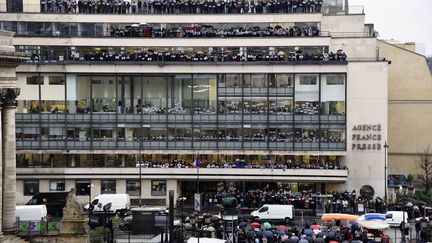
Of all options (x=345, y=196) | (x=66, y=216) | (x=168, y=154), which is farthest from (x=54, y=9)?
(x=66, y=216)

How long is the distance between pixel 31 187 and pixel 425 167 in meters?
40.6

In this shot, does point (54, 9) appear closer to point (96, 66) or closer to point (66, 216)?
point (96, 66)

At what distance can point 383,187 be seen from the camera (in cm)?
9131

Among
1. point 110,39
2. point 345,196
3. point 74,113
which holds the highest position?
point 110,39

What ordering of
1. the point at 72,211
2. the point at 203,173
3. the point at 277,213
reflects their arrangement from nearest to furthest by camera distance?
the point at 72,211 → the point at 277,213 → the point at 203,173

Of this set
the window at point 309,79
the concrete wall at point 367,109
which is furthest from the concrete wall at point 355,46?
the window at point 309,79

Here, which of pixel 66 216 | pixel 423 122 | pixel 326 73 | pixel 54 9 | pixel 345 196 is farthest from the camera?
pixel 423 122

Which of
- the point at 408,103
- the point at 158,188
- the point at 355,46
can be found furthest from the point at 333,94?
the point at 408,103

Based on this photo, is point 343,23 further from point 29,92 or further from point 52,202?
point 52,202

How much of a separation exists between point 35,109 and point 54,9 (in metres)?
10.7

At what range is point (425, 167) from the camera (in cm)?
10250

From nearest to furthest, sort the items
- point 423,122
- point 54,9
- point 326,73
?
1. point 326,73
2. point 54,9
3. point 423,122

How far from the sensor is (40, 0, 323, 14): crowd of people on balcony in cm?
9506

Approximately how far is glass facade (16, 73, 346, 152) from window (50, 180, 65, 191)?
201cm
